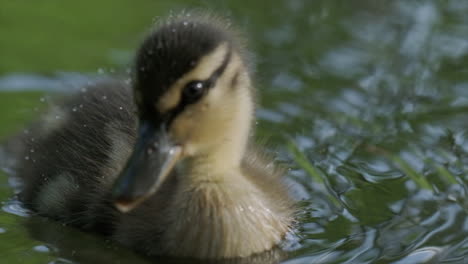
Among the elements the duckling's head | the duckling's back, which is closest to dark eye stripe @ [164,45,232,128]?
the duckling's head

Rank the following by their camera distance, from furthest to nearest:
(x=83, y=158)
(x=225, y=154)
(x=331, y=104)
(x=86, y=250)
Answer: (x=331, y=104), (x=83, y=158), (x=86, y=250), (x=225, y=154)

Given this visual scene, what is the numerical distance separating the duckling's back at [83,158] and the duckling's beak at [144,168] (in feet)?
1.20

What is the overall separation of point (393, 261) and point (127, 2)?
3253mm

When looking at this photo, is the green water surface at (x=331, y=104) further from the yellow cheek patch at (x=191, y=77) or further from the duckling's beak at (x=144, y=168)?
the yellow cheek patch at (x=191, y=77)

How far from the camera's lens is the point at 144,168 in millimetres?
3590

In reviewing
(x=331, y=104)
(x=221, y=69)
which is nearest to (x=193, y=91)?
(x=221, y=69)

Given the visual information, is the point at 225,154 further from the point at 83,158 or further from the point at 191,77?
the point at 83,158

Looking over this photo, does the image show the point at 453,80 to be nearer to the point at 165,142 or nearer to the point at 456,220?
the point at 456,220

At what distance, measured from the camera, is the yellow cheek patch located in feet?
11.5

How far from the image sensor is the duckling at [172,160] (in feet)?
11.7

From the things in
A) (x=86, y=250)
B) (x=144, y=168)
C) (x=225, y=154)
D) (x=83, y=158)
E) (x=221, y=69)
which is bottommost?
(x=86, y=250)

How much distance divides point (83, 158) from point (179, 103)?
2.31 ft

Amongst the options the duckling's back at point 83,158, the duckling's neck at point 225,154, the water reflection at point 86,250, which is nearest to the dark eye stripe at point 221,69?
the duckling's neck at point 225,154

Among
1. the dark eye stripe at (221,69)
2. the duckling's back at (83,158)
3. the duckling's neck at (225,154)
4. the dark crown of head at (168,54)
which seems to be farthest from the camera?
the duckling's back at (83,158)
